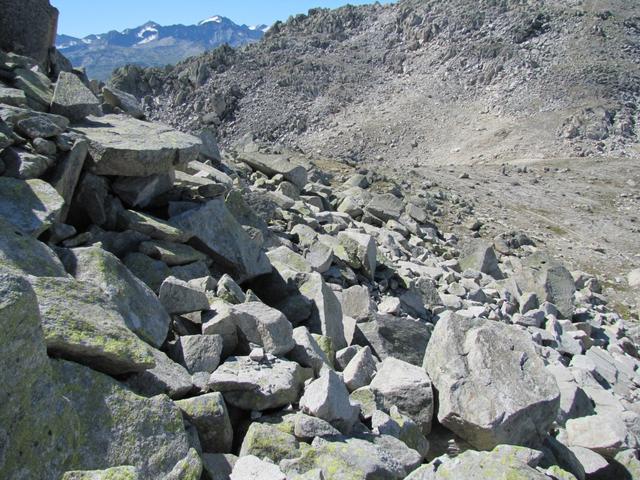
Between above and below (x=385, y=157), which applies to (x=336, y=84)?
above

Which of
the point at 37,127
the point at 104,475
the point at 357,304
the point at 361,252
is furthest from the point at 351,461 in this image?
the point at 361,252

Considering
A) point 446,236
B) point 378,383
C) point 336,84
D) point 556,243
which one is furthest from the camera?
point 336,84

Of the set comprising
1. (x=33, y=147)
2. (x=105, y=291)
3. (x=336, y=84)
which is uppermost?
(x=336, y=84)

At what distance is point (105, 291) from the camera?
15.6 ft

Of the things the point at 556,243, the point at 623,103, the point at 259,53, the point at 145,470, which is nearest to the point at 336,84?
the point at 259,53

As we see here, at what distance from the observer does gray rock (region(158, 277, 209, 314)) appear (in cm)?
546

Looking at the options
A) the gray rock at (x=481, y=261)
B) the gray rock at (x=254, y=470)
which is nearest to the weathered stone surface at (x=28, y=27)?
the gray rock at (x=254, y=470)

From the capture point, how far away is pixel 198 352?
497 centimetres

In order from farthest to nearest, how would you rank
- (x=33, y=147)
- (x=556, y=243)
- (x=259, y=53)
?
(x=259, y=53) → (x=556, y=243) → (x=33, y=147)

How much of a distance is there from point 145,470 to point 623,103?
45414 mm

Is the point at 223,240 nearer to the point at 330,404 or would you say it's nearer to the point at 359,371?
the point at 359,371

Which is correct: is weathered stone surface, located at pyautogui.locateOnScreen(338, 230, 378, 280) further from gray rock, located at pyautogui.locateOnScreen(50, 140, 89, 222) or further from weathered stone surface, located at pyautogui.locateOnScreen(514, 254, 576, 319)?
weathered stone surface, located at pyautogui.locateOnScreen(514, 254, 576, 319)

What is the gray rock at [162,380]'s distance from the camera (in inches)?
164

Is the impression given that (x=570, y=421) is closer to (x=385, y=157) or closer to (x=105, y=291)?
(x=105, y=291)
